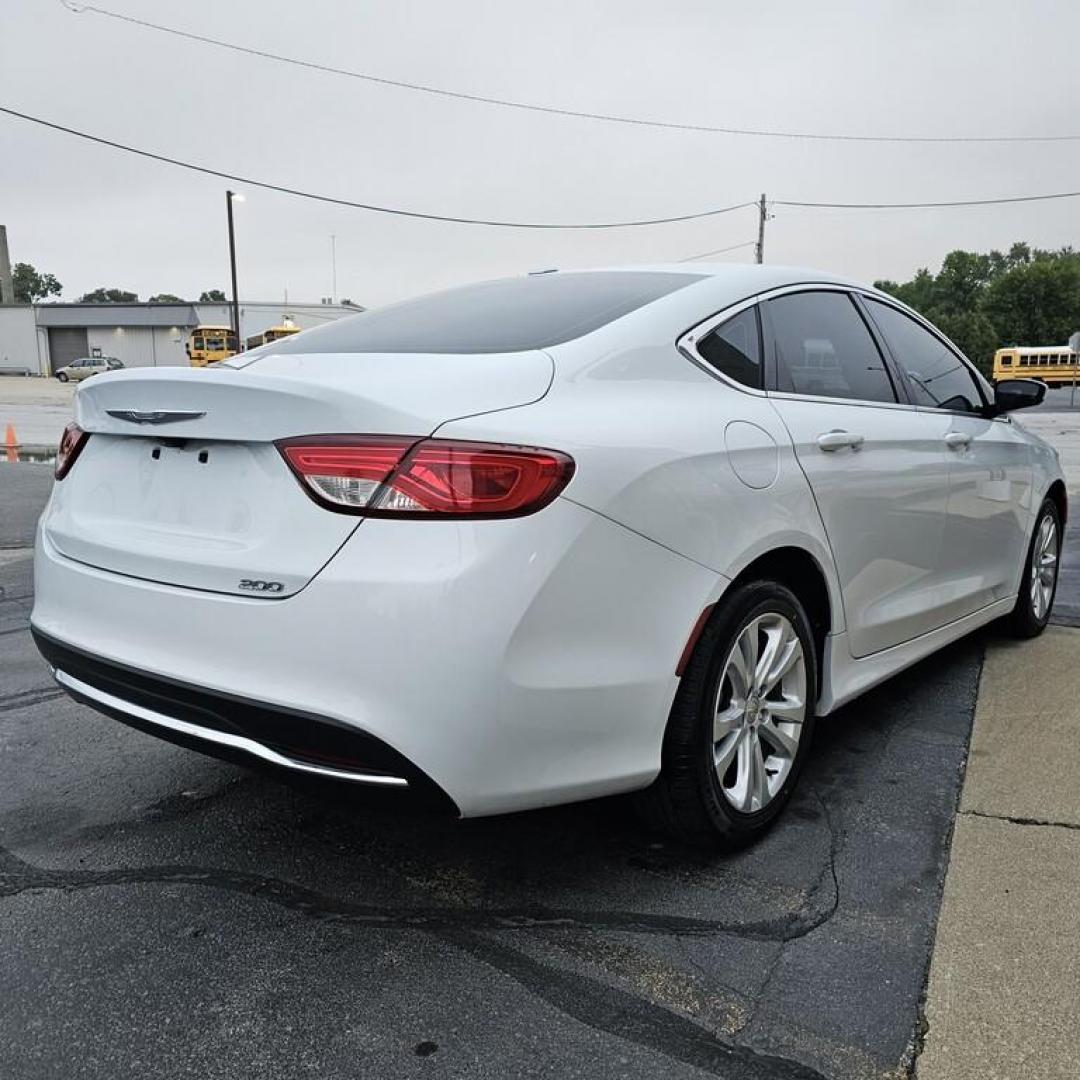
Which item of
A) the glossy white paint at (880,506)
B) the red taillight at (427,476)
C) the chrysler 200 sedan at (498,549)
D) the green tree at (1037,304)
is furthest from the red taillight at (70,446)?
the green tree at (1037,304)

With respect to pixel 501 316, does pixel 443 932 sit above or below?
below

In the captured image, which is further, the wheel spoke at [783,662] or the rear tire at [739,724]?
the wheel spoke at [783,662]

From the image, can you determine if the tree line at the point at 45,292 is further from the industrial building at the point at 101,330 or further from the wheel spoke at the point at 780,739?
the wheel spoke at the point at 780,739

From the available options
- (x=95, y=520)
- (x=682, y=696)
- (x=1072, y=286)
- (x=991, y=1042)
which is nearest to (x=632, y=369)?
(x=682, y=696)

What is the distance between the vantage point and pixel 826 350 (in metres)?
3.27

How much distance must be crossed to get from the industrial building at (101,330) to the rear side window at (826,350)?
61.0 metres

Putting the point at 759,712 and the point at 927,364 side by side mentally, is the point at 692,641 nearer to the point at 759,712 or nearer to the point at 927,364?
the point at 759,712

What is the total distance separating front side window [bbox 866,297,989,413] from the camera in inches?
147

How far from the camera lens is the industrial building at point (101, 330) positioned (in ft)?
204

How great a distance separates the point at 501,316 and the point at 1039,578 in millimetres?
3467

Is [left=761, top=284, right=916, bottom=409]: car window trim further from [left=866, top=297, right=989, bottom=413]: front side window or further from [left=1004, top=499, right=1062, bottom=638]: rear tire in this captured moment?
[left=1004, top=499, right=1062, bottom=638]: rear tire

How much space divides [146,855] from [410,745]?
3.91 ft

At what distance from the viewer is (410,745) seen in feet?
6.58

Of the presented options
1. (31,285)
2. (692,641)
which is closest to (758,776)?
(692,641)
